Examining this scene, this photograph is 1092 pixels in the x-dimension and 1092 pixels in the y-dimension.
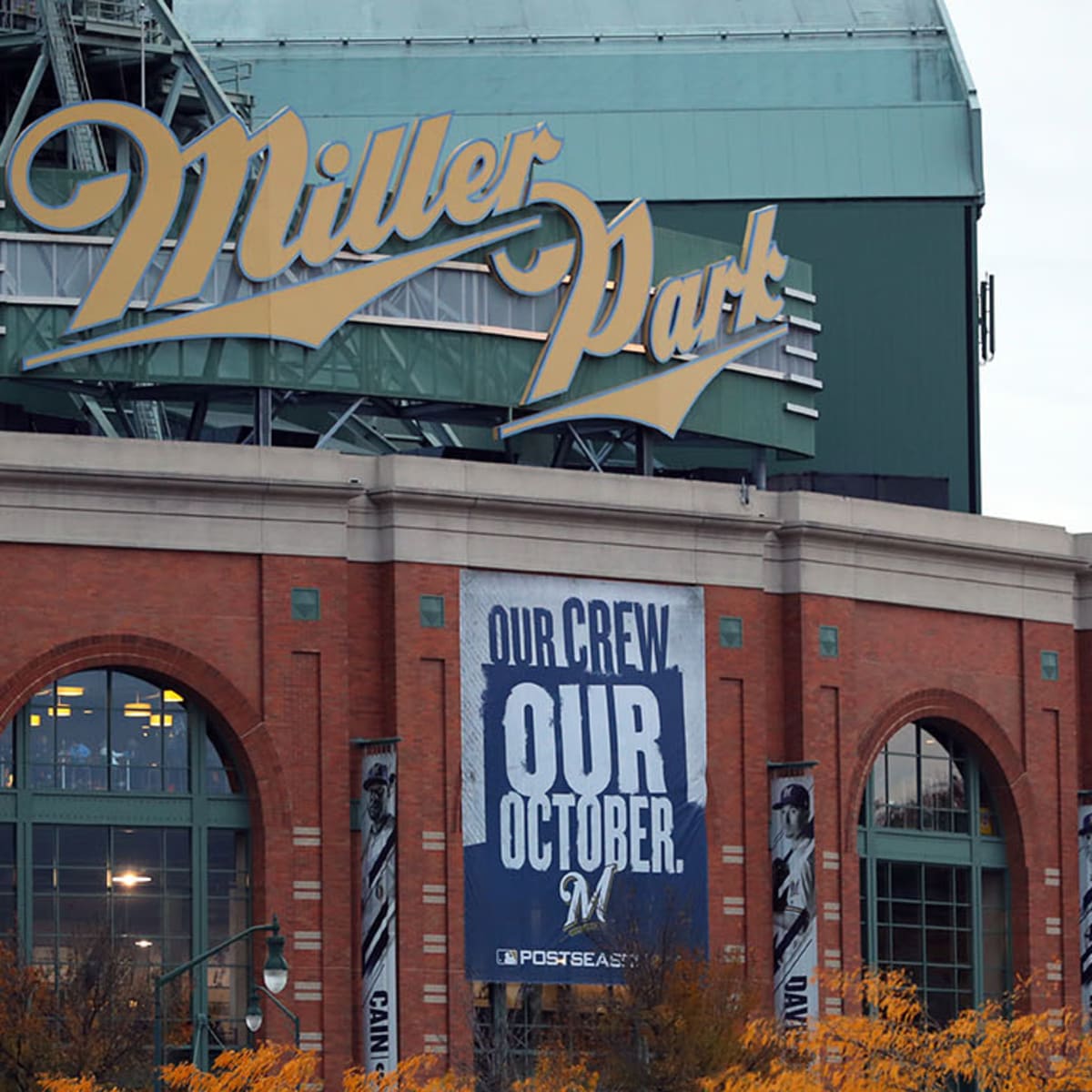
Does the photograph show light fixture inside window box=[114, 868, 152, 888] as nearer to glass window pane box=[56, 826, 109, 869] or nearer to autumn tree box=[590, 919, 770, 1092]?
glass window pane box=[56, 826, 109, 869]

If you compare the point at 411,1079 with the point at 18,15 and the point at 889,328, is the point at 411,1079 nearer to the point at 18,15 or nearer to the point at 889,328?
the point at 18,15

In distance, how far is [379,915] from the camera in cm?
7988

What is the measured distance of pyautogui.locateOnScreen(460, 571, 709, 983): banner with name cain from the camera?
82062 mm

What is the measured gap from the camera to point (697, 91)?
107062 millimetres

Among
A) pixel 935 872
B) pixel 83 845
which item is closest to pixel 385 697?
pixel 83 845

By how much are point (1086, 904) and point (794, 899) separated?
10.7m

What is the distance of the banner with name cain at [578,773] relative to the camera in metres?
82.1

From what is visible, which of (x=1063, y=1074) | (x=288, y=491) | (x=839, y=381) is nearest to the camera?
(x=1063, y=1074)

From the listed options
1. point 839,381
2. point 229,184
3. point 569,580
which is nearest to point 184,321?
point 229,184

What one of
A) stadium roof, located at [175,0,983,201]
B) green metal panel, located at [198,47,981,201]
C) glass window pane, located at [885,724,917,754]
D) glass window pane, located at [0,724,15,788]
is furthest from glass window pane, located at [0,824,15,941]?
stadium roof, located at [175,0,983,201]

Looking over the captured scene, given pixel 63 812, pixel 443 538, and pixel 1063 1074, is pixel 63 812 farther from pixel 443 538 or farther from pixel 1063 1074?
pixel 1063 1074

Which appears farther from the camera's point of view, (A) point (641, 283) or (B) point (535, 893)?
(A) point (641, 283)

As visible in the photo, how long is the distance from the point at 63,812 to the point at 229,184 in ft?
52.3

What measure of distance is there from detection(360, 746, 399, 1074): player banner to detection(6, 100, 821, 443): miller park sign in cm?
1093
